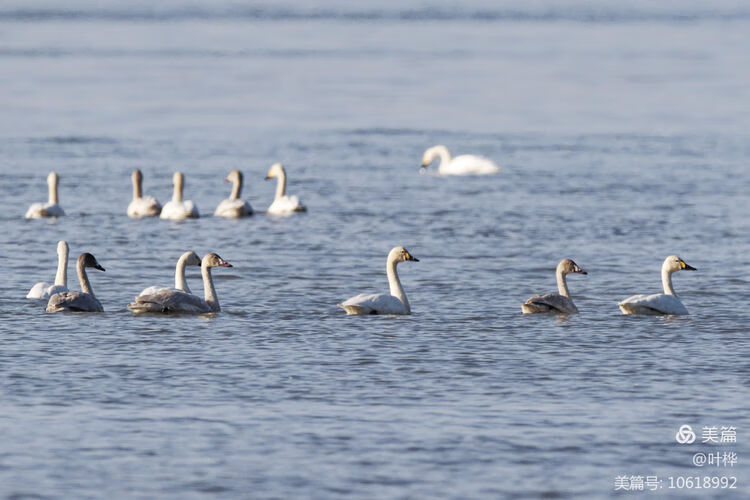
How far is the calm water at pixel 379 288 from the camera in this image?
42.9 feet

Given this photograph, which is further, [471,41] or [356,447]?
[471,41]

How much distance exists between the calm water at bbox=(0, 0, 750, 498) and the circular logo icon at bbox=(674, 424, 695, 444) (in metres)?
0.14

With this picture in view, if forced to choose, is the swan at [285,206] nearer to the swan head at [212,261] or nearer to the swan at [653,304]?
the swan head at [212,261]

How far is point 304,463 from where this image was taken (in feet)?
42.2

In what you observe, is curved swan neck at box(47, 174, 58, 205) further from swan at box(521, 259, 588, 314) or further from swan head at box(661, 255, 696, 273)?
swan head at box(661, 255, 696, 273)

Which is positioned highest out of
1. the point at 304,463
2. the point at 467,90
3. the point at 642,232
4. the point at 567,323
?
the point at 467,90

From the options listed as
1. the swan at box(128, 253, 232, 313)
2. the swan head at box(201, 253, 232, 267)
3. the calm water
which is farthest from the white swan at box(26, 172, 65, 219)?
the swan at box(128, 253, 232, 313)

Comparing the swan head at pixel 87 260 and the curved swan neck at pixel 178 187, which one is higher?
the curved swan neck at pixel 178 187

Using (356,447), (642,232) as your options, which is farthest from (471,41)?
(356,447)

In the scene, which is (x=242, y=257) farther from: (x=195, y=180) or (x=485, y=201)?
(x=195, y=180)

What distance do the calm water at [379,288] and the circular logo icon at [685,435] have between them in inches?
5.4

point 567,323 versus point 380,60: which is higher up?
point 380,60

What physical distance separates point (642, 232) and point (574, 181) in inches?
279

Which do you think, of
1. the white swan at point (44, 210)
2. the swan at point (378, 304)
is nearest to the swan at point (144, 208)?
the white swan at point (44, 210)
